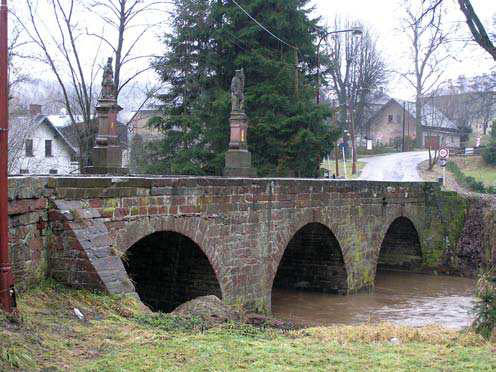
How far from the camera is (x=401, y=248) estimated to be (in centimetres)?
2219

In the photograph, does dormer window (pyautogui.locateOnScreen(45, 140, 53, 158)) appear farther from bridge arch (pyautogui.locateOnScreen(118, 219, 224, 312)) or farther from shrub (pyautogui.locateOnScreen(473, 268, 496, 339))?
shrub (pyautogui.locateOnScreen(473, 268, 496, 339))

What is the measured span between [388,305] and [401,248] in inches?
259

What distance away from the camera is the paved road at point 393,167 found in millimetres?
40000

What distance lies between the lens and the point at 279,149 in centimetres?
2231

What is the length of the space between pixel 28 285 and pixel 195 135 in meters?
16.6

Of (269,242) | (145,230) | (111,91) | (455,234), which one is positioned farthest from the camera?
(455,234)

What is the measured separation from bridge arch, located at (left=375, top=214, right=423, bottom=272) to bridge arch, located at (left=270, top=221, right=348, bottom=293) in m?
5.44

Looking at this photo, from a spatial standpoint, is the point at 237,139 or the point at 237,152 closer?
the point at 237,152

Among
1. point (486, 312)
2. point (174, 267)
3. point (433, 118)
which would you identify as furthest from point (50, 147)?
point (486, 312)

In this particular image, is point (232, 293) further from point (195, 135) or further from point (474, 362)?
point (195, 135)

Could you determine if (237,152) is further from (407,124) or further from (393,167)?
(407,124)

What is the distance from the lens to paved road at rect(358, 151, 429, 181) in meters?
40.0

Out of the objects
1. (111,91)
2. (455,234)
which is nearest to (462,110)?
(455,234)

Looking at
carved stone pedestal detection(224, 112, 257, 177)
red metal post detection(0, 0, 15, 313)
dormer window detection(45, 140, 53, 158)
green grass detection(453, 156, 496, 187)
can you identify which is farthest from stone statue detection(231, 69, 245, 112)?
dormer window detection(45, 140, 53, 158)
